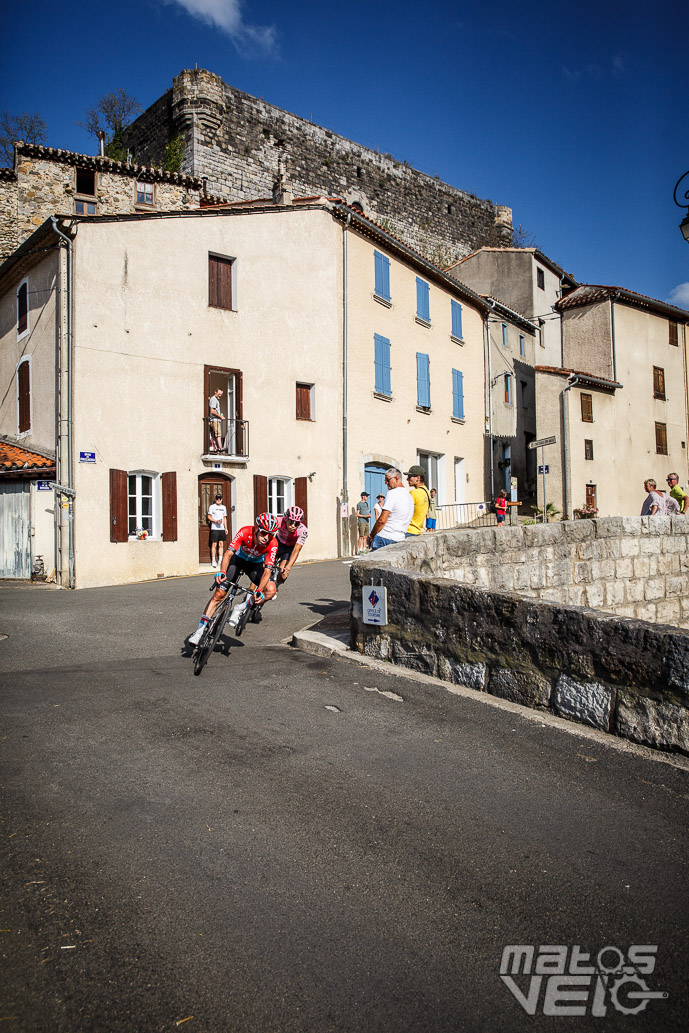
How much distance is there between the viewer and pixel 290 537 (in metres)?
7.95

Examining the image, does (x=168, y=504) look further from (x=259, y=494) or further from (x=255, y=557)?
(x=255, y=557)

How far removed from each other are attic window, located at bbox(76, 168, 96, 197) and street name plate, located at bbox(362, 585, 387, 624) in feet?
82.0

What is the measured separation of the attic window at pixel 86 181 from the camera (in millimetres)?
26266

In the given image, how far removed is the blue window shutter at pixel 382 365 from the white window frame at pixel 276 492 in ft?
15.6

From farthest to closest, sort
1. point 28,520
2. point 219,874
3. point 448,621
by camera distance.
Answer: point 28,520
point 448,621
point 219,874

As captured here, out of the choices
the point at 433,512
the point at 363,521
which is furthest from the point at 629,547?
the point at 433,512

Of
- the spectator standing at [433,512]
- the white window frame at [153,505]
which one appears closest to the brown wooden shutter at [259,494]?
the white window frame at [153,505]

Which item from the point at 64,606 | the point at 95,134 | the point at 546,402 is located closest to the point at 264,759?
the point at 64,606

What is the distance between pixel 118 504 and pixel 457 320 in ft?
53.6

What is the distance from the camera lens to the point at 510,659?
5.66 metres

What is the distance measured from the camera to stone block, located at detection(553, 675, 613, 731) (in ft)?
16.4

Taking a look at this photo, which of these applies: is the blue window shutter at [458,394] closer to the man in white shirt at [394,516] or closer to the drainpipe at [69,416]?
the drainpipe at [69,416]

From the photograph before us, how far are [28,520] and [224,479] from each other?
4.72 meters

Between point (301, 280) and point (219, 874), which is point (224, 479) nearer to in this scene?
point (301, 280)
